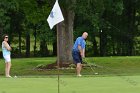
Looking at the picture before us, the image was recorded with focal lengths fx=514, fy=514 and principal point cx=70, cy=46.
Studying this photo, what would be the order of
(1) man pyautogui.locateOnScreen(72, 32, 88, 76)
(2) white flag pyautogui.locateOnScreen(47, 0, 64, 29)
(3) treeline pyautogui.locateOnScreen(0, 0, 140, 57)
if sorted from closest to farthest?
1. (2) white flag pyautogui.locateOnScreen(47, 0, 64, 29)
2. (1) man pyautogui.locateOnScreen(72, 32, 88, 76)
3. (3) treeline pyautogui.locateOnScreen(0, 0, 140, 57)

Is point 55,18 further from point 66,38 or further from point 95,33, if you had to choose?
point 95,33

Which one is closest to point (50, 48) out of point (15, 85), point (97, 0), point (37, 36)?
point (37, 36)

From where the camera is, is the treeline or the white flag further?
the treeline

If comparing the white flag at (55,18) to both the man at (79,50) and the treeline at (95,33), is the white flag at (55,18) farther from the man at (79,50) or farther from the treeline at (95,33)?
the treeline at (95,33)

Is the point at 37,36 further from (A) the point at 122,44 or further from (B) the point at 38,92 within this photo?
(B) the point at 38,92

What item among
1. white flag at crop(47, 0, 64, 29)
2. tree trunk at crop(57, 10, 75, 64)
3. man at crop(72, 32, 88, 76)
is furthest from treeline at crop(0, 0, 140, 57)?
white flag at crop(47, 0, 64, 29)

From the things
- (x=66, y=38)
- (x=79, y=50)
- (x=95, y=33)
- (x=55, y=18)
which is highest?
(x=95, y=33)

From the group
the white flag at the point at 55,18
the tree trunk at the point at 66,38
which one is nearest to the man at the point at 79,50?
the white flag at the point at 55,18

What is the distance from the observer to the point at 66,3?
31.0m

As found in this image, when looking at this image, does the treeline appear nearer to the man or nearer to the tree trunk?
the tree trunk

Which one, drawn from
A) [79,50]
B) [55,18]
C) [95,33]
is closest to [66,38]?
[79,50]

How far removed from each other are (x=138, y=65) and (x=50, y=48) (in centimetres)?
2950

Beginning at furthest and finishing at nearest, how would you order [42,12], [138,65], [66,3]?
[42,12] → [138,65] → [66,3]

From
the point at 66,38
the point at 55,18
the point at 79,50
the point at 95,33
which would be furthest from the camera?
the point at 95,33
